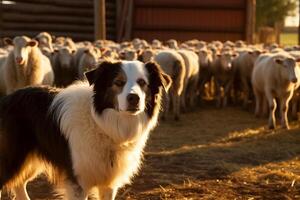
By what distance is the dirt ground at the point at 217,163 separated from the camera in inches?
258

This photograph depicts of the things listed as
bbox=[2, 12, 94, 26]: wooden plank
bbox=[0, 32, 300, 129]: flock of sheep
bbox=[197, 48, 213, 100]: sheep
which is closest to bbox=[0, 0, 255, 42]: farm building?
bbox=[2, 12, 94, 26]: wooden plank

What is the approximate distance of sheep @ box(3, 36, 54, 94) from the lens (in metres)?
10.2

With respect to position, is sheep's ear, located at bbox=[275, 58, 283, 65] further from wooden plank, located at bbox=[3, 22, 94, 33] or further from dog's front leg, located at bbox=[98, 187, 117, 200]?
wooden plank, located at bbox=[3, 22, 94, 33]

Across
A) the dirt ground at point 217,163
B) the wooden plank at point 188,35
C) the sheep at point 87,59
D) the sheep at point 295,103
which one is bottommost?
the dirt ground at point 217,163

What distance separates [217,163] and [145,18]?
1881 centimetres

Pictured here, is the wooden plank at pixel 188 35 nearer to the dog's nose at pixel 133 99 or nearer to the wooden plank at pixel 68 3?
the wooden plank at pixel 68 3

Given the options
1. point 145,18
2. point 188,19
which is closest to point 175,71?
point 145,18

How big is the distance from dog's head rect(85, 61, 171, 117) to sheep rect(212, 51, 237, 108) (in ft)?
31.9

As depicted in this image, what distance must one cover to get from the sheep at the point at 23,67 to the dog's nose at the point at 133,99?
19.2 ft

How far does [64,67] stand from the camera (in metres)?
13.6

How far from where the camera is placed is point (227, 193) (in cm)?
652

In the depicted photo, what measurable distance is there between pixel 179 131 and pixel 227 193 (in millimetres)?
4569

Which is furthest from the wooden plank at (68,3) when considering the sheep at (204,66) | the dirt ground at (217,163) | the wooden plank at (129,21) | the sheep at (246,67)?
the dirt ground at (217,163)

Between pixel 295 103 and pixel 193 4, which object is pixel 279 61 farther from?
pixel 193 4
